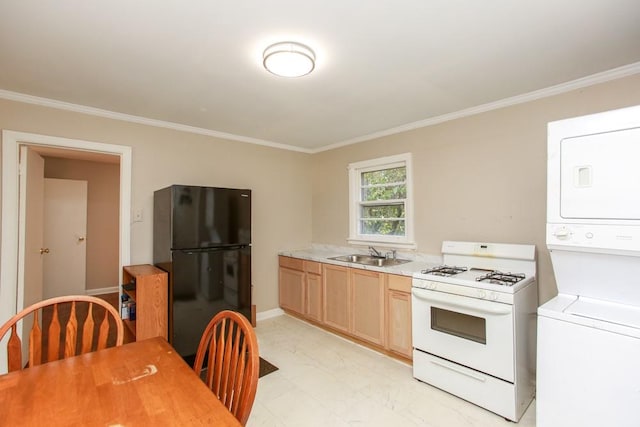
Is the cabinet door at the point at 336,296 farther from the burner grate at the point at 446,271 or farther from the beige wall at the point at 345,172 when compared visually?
the burner grate at the point at 446,271

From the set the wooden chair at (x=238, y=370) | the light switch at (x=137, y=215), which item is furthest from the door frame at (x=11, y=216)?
the wooden chair at (x=238, y=370)

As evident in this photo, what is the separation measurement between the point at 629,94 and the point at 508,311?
1.66 m

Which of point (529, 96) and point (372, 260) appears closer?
point (529, 96)

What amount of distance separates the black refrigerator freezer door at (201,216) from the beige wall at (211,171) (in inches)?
11.3

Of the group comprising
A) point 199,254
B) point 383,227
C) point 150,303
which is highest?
point 383,227

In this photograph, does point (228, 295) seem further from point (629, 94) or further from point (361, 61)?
point (629, 94)

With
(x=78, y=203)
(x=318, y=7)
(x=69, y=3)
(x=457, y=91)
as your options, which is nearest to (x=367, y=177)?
(x=457, y=91)

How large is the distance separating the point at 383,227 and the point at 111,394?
3.04 m

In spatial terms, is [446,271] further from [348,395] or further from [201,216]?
[201,216]

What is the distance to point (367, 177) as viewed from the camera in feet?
12.8

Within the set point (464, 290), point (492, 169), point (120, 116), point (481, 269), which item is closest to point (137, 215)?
point (120, 116)

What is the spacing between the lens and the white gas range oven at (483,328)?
2.05 meters

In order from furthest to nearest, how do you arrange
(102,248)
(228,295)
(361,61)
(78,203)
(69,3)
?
(102,248) → (78,203) → (228,295) → (361,61) → (69,3)

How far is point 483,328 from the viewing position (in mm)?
2168
